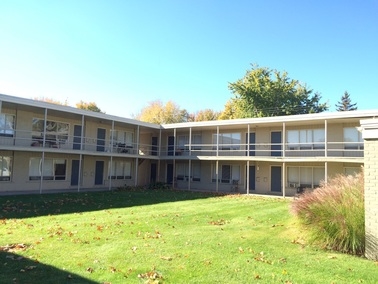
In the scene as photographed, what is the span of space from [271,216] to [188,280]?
7721mm

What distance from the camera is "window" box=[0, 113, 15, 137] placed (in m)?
19.7

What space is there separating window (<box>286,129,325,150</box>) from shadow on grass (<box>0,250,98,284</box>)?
20065 millimetres

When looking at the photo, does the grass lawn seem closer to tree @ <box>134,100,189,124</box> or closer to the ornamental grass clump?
A: the ornamental grass clump

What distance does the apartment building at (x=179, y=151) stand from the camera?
65.9 feet

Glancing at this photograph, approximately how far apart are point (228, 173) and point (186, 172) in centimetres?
427

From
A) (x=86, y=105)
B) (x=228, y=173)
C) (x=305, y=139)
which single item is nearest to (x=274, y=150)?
(x=305, y=139)

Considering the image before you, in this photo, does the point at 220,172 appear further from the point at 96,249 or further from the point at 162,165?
the point at 96,249

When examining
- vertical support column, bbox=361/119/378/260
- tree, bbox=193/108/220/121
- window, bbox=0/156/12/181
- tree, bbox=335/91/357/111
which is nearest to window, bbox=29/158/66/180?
window, bbox=0/156/12/181

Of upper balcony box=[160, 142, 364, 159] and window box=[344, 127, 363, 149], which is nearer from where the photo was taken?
window box=[344, 127, 363, 149]

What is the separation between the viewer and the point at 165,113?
61.9m

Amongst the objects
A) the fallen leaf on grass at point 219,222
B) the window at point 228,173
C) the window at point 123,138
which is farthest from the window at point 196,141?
the fallen leaf on grass at point 219,222

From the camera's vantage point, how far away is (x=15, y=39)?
19.2m

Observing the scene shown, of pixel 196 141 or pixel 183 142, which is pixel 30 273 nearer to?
Answer: pixel 196 141

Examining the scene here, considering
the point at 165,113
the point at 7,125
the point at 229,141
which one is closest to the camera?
the point at 7,125
